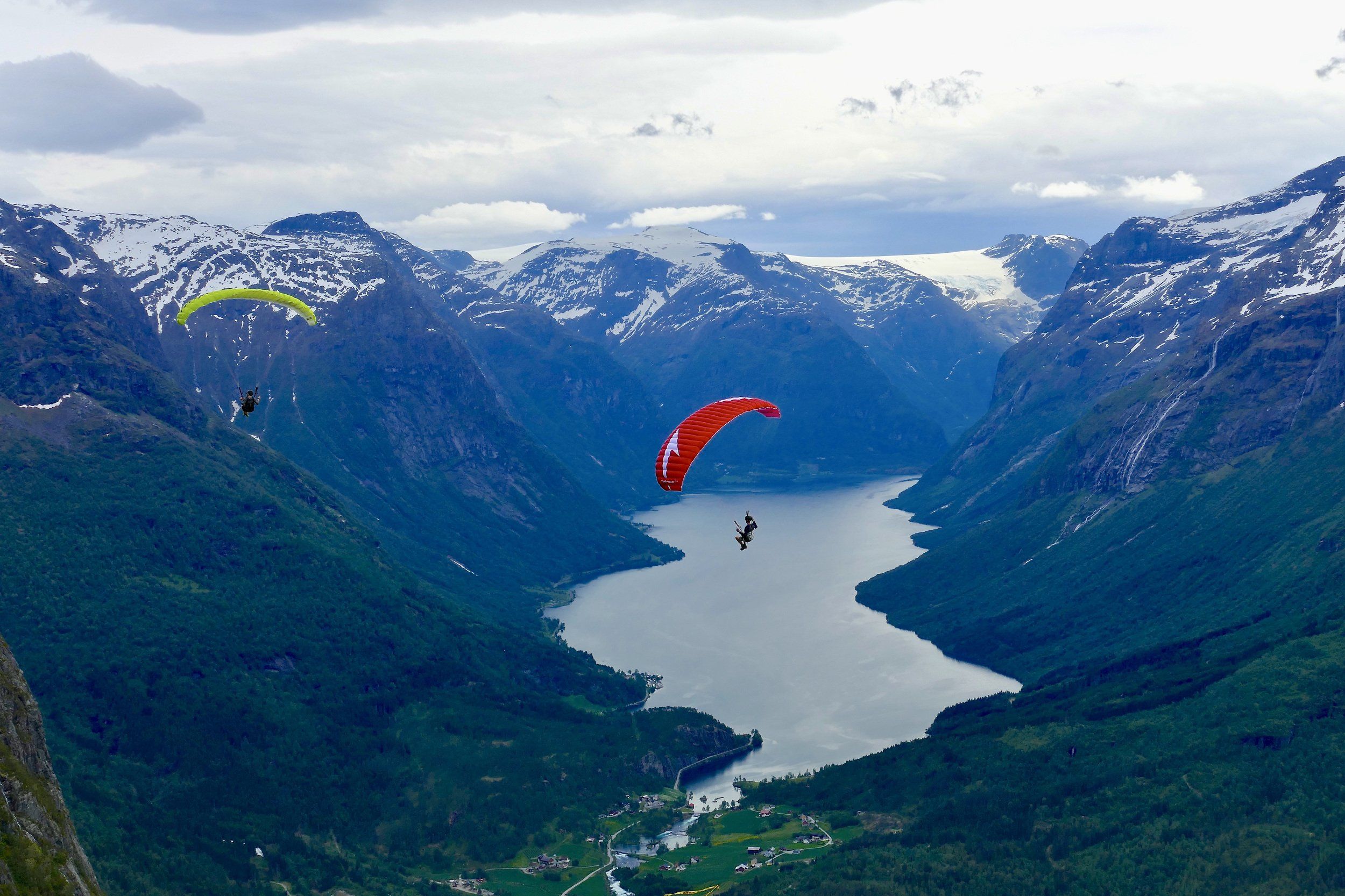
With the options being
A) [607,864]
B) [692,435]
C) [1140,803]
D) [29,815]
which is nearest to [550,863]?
[607,864]

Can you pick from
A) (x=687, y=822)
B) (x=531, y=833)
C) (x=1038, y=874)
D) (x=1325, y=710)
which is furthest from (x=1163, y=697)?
(x=531, y=833)

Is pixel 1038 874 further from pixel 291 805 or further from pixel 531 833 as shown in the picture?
pixel 291 805

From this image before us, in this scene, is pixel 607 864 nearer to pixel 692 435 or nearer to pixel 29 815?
pixel 692 435

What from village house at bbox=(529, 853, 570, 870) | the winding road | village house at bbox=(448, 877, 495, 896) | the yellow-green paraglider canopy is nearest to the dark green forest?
the winding road

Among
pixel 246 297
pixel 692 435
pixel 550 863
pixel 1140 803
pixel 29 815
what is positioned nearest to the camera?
pixel 29 815

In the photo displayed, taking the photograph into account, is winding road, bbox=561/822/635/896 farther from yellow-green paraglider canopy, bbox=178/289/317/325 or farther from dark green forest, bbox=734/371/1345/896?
yellow-green paraglider canopy, bbox=178/289/317/325

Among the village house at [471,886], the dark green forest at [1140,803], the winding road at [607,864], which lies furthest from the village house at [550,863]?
the dark green forest at [1140,803]
